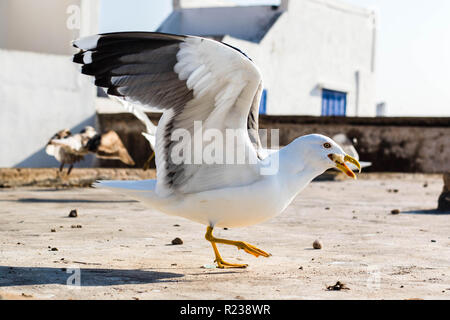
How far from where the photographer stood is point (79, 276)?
4.16 metres

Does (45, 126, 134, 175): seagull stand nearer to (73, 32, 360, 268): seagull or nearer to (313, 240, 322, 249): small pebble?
(313, 240, 322, 249): small pebble

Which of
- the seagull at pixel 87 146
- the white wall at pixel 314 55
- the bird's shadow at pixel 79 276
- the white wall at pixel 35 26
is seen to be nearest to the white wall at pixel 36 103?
A: the white wall at pixel 35 26

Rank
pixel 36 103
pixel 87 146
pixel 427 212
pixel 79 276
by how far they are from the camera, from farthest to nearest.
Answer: pixel 36 103
pixel 87 146
pixel 427 212
pixel 79 276

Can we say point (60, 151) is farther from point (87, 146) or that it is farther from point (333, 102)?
point (333, 102)

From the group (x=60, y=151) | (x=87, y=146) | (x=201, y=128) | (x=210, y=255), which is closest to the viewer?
(x=201, y=128)

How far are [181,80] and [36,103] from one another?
41.3ft

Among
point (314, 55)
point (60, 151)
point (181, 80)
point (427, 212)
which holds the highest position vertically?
point (314, 55)

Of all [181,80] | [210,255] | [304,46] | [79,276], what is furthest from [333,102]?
[79,276]

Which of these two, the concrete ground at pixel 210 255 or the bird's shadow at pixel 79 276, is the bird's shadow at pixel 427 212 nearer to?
the concrete ground at pixel 210 255

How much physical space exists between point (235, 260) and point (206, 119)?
49.0 inches

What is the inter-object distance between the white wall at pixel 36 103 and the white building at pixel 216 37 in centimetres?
2

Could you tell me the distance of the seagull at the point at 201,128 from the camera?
164 inches

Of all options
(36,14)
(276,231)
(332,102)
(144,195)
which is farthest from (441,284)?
(332,102)

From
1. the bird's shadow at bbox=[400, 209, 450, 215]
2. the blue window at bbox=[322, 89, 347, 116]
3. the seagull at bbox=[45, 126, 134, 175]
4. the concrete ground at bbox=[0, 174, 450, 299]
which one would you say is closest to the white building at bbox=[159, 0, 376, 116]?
the blue window at bbox=[322, 89, 347, 116]
